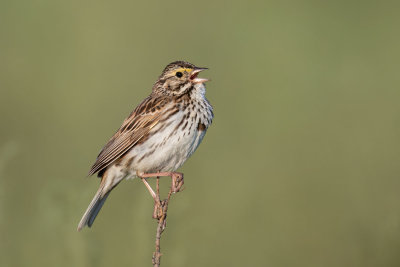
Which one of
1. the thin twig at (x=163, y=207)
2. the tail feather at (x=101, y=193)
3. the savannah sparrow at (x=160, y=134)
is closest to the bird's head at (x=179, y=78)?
the savannah sparrow at (x=160, y=134)

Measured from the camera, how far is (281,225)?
8070mm

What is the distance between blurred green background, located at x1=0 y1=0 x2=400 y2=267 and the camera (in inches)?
257

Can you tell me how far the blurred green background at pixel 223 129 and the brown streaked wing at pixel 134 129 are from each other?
0.93 feet

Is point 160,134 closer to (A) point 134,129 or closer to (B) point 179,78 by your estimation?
(A) point 134,129

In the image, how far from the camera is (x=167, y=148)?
6215 millimetres

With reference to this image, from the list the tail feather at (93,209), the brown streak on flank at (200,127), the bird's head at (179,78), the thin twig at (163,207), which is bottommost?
the tail feather at (93,209)

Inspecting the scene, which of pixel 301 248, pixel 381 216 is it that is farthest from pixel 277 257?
pixel 381 216

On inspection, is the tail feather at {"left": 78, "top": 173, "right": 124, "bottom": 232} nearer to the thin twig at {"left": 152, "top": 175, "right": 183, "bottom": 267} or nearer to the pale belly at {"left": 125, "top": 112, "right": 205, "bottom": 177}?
the pale belly at {"left": 125, "top": 112, "right": 205, "bottom": 177}

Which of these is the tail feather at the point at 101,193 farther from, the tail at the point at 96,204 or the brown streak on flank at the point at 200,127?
the brown streak on flank at the point at 200,127

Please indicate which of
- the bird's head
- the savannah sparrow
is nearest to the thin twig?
the savannah sparrow

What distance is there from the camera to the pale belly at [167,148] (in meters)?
6.17

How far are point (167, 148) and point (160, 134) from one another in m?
0.15

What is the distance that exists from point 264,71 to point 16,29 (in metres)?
3.77

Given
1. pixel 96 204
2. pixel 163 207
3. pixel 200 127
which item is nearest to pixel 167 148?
pixel 200 127
